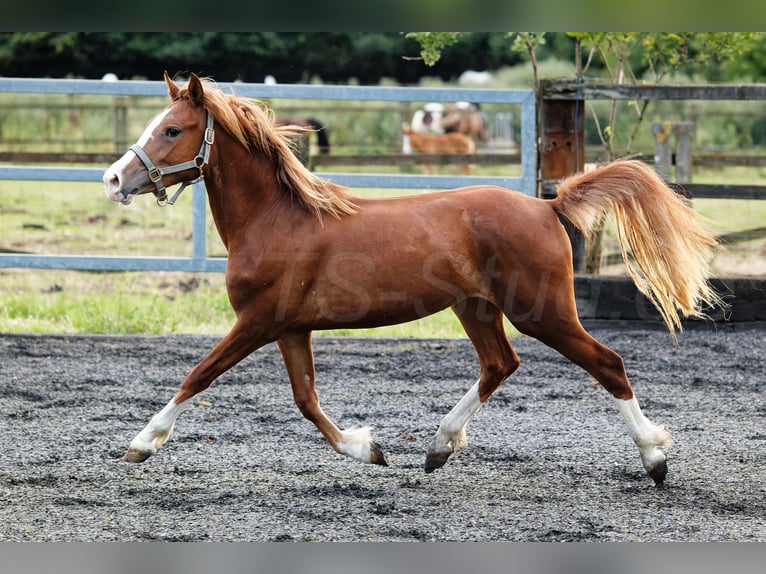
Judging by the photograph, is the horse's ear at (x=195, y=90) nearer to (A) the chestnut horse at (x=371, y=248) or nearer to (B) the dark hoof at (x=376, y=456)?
(A) the chestnut horse at (x=371, y=248)

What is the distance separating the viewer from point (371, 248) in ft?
13.8

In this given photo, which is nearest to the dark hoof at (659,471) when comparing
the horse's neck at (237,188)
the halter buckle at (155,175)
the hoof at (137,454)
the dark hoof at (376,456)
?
the dark hoof at (376,456)

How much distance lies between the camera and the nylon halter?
4.01 metres

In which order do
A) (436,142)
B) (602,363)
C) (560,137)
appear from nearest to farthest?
(602,363) < (560,137) < (436,142)

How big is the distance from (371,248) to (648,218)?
4.09 feet

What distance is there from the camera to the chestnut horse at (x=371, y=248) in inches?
163

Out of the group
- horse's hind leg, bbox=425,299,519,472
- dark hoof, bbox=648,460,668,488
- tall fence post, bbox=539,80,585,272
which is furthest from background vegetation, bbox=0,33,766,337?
dark hoof, bbox=648,460,668,488

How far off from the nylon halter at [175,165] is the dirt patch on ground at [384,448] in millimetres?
1244

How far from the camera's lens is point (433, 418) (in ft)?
17.7

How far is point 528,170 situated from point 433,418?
2699 millimetres

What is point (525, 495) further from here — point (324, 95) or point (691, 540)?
point (324, 95)

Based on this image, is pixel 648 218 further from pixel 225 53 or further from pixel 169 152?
pixel 225 53

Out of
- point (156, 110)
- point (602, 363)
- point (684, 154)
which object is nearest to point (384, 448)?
point (602, 363)

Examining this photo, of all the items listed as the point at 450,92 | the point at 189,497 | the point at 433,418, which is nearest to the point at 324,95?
the point at 450,92
